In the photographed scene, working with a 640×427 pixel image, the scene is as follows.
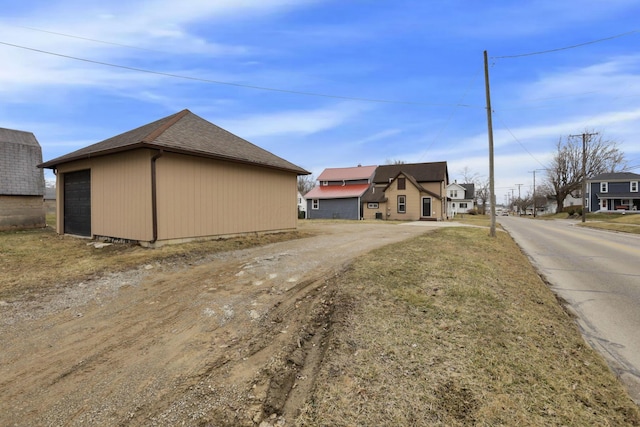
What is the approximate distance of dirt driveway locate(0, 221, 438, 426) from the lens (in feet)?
8.86

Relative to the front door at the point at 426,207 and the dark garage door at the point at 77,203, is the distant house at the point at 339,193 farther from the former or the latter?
the dark garage door at the point at 77,203

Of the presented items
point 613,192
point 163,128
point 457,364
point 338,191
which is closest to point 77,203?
point 163,128

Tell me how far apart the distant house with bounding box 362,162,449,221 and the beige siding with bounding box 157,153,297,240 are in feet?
66.0

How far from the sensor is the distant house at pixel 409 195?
32.2 m

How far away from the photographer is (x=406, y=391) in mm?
2795

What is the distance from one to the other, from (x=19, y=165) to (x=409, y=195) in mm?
29088

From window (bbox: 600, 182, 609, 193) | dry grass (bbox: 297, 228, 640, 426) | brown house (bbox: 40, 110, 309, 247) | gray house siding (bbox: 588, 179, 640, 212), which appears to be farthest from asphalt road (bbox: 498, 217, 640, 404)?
window (bbox: 600, 182, 609, 193)

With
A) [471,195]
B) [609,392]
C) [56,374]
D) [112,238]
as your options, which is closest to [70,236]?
[112,238]

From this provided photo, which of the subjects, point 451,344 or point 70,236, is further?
point 70,236

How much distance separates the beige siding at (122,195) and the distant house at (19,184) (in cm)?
891

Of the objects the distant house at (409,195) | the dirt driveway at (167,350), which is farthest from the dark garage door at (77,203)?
the distant house at (409,195)

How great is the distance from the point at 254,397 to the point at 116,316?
9.87ft

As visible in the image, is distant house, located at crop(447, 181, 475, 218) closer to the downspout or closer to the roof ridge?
the roof ridge

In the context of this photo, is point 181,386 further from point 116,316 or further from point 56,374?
point 116,316
